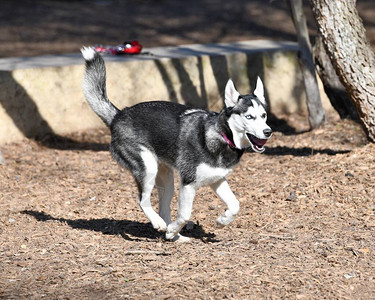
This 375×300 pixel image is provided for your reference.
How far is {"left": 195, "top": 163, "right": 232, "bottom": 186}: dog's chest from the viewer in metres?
5.74

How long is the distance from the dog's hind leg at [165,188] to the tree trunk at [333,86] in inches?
192

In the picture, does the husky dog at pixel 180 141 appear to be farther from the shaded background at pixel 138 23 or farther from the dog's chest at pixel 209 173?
the shaded background at pixel 138 23

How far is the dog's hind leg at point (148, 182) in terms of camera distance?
6.14m

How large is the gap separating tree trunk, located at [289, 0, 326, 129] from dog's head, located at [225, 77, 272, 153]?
186 inches

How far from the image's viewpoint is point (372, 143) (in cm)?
823

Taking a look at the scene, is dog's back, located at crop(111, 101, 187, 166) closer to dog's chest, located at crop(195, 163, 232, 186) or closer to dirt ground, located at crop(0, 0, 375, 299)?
dog's chest, located at crop(195, 163, 232, 186)

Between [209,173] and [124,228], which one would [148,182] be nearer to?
[209,173]

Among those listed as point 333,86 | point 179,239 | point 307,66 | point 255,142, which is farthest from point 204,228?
point 333,86

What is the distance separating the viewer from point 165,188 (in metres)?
6.45

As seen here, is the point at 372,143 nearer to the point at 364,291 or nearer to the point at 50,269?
the point at 364,291

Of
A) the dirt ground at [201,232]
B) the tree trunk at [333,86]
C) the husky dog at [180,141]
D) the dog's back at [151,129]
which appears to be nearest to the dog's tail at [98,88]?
the husky dog at [180,141]

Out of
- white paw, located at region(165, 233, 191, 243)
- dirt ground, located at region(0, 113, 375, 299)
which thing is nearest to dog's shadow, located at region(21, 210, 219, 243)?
dirt ground, located at region(0, 113, 375, 299)

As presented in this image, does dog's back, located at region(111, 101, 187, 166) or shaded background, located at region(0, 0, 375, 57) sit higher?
→ dog's back, located at region(111, 101, 187, 166)

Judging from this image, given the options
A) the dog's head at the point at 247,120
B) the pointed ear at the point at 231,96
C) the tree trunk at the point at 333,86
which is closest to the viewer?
the dog's head at the point at 247,120
